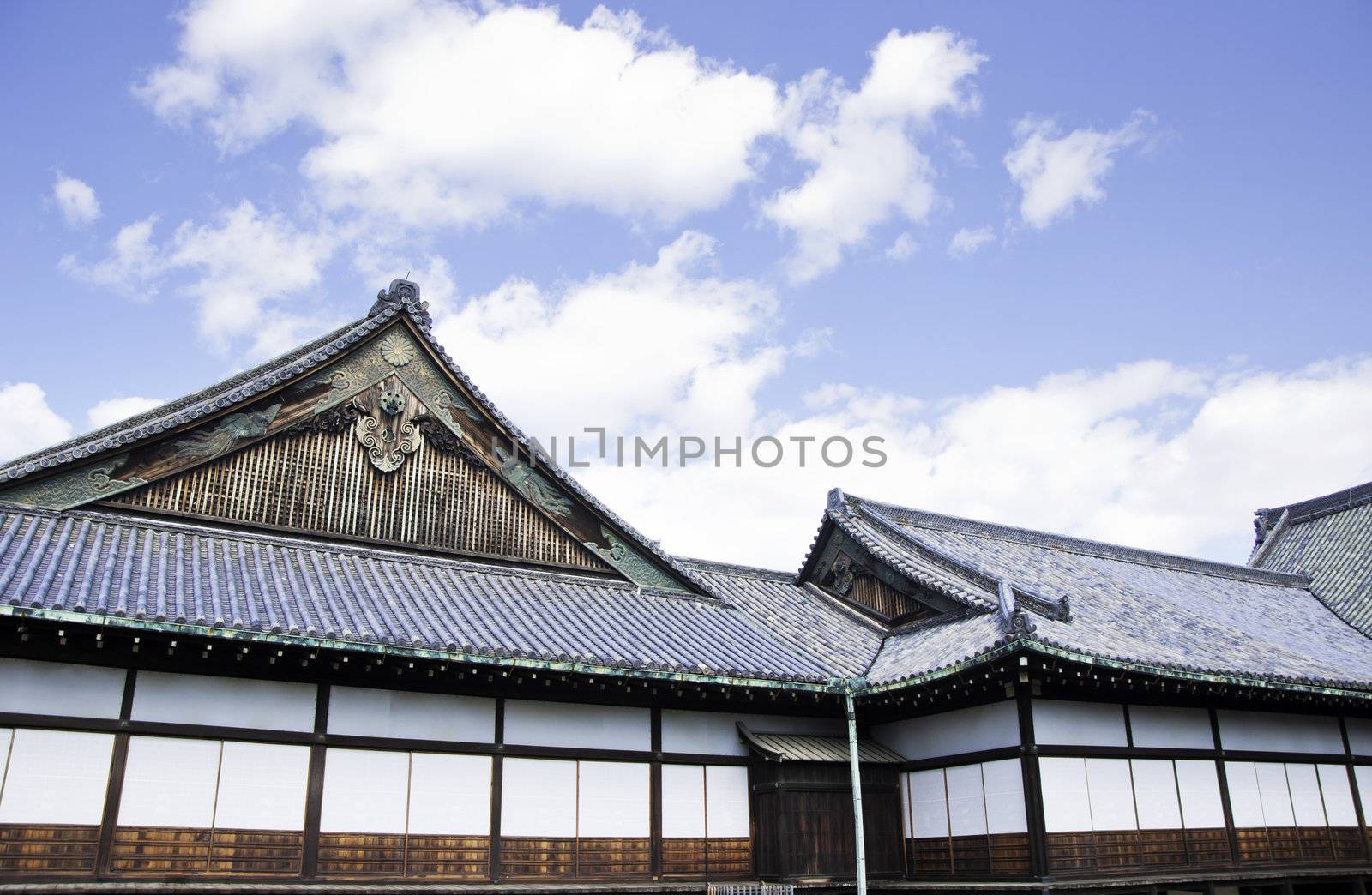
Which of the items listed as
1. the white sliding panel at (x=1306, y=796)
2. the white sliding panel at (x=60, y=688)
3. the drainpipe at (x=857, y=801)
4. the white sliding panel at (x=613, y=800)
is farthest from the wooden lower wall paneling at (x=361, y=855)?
the white sliding panel at (x=1306, y=796)

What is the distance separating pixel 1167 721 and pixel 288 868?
44.2ft

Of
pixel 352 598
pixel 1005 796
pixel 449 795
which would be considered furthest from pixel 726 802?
pixel 352 598

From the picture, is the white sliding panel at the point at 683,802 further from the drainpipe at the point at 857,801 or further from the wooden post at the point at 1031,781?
the wooden post at the point at 1031,781

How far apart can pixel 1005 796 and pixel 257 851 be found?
34.1ft

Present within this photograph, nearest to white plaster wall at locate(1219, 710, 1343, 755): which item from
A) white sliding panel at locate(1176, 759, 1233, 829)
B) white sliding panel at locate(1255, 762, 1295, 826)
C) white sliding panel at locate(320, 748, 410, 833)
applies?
white sliding panel at locate(1255, 762, 1295, 826)

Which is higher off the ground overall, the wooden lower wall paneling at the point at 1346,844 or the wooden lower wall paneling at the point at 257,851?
the wooden lower wall paneling at the point at 257,851

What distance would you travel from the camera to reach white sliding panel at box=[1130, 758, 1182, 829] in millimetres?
16047

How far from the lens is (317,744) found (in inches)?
525

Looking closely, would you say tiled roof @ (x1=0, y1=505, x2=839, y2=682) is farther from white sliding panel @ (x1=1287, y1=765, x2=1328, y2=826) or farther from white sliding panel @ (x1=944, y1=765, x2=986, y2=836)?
white sliding panel @ (x1=1287, y1=765, x2=1328, y2=826)

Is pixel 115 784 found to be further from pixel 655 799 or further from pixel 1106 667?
pixel 1106 667

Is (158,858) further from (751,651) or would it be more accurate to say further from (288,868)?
(751,651)

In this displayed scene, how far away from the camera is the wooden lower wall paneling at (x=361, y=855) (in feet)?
42.6

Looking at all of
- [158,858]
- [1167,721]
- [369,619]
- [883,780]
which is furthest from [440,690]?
[1167,721]

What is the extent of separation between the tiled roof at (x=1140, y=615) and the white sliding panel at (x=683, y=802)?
349 centimetres
